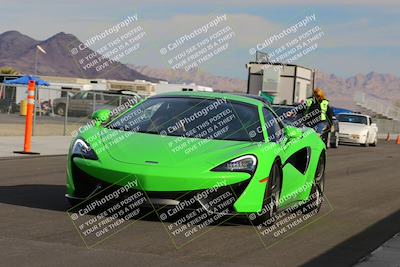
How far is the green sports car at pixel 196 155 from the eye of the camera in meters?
7.61

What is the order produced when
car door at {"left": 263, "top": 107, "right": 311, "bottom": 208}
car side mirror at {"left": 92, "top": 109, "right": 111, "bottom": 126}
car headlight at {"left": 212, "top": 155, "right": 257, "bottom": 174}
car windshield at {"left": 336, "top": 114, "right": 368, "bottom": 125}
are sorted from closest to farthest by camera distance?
car headlight at {"left": 212, "top": 155, "right": 257, "bottom": 174}
car door at {"left": 263, "top": 107, "right": 311, "bottom": 208}
car side mirror at {"left": 92, "top": 109, "right": 111, "bottom": 126}
car windshield at {"left": 336, "top": 114, "right": 368, "bottom": 125}

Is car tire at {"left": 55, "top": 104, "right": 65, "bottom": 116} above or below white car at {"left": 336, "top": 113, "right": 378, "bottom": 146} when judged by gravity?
above

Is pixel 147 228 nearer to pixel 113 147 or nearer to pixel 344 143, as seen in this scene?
pixel 113 147

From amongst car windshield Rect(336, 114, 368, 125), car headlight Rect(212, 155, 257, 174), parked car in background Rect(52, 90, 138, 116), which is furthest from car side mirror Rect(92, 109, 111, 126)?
car windshield Rect(336, 114, 368, 125)

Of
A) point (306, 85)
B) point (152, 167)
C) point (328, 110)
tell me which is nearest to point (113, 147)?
point (152, 167)

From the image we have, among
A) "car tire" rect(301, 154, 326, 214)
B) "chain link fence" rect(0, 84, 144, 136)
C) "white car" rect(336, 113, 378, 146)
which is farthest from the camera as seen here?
"white car" rect(336, 113, 378, 146)

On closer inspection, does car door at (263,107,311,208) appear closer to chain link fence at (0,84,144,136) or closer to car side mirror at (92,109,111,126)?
car side mirror at (92,109,111,126)

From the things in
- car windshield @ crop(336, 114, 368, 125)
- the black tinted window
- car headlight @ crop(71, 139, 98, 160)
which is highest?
car headlight @ crop(71, 139, 98, 160)

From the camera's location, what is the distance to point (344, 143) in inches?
1328

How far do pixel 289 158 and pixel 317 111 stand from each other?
8.50m

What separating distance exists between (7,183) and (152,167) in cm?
402

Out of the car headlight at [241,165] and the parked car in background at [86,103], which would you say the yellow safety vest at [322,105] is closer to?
the car headlight at [241,165]

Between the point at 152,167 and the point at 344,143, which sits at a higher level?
the point at 152,167

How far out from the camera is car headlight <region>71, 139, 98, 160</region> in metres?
7.91
